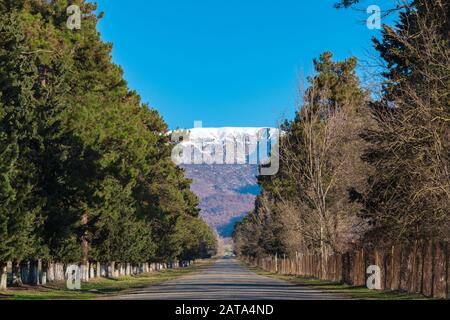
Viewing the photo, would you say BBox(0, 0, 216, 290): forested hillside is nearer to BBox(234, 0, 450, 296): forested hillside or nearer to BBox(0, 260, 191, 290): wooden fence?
BBox(0, 260, 191, 290): wooden fence

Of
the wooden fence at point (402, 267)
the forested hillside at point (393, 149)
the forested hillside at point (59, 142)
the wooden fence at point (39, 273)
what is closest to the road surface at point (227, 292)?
the wooden fence at point (402, 267)

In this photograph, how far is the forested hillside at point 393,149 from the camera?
23.8m

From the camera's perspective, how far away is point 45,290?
39.1m

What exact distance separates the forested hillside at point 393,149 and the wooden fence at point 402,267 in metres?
0.13

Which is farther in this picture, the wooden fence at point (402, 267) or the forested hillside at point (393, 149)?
the wooden fence at point (402, 267)

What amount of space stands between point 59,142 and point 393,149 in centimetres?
1988

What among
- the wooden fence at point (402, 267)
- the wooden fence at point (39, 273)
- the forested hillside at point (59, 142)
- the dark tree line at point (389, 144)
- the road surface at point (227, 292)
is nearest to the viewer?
the dark tree line at point (389, 144)

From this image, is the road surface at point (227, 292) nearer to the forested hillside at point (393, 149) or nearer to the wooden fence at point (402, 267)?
the wooden fence at point (402, 267)

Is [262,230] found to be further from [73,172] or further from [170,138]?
[73,172]

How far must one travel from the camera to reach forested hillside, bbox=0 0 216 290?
33656 millimetres

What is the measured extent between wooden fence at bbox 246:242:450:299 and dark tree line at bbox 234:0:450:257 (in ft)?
2.78

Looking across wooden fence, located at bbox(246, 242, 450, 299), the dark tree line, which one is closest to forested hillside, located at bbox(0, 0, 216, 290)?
the dark tree line

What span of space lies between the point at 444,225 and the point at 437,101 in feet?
27.0

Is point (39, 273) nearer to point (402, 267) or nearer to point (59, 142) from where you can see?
point (59, 142)
